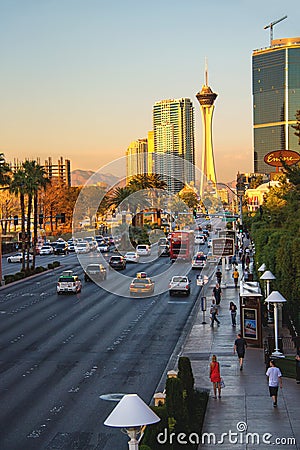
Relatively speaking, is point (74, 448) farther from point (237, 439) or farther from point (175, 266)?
point (175, 266)

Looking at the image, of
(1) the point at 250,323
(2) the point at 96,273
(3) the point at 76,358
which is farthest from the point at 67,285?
(1) the point at 250,323

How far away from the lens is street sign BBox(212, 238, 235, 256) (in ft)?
242

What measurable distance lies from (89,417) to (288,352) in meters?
11.9

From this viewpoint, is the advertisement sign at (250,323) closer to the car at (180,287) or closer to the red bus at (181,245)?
the car at (180,287)

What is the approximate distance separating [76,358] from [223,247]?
152 ft

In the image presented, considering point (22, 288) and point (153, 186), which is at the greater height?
point (153, 186)

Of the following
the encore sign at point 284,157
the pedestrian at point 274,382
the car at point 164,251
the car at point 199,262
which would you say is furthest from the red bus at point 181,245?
the pedestrian at point 274,382

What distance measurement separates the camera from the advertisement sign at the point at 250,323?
102 ft

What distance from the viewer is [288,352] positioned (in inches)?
1160

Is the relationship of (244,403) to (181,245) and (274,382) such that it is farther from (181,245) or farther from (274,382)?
(181,245)

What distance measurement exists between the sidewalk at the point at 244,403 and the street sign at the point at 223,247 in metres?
41.1

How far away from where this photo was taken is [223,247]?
243 ft

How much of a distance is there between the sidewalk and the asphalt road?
1853 mm

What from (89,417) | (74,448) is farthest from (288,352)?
(74,448)
